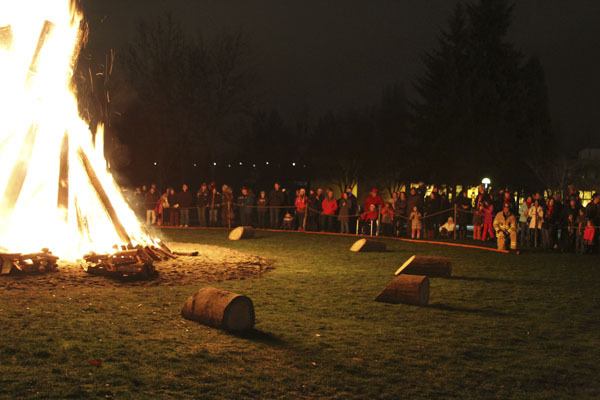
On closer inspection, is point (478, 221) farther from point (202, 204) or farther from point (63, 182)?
point (63, 182)

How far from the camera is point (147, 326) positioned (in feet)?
26.5

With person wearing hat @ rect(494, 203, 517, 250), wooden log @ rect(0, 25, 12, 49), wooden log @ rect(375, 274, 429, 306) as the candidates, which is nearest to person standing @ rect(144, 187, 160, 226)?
wooden log @ rect(0, 25, 12, 49)

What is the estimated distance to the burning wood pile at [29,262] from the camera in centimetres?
1186

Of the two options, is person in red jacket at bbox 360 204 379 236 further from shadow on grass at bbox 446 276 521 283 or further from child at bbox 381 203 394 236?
shadow on grass at bbox 446 276 521 283

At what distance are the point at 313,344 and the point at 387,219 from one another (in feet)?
53.3

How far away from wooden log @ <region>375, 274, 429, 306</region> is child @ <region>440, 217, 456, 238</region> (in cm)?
1332

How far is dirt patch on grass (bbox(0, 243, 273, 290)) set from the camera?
11180mm

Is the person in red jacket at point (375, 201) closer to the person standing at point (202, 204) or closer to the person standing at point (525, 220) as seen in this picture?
the person standing at point (525, 220)

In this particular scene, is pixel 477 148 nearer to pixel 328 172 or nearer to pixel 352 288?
pixel 328 172

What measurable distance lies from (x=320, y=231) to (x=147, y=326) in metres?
17.7

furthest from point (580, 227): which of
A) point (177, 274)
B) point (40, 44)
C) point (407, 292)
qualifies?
point (40, 44)

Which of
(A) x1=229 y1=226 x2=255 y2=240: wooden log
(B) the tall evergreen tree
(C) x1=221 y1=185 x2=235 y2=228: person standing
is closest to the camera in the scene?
(A) x1=229 y1=226 x2=255 y2=240: wooden log

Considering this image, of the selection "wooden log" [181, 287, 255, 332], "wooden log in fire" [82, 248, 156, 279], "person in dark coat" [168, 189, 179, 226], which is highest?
"person in dark coat" [168, 189, 179, 226]

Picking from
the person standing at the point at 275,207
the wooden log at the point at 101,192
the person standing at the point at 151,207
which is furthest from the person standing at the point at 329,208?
the wooden log at the point at 101,192
